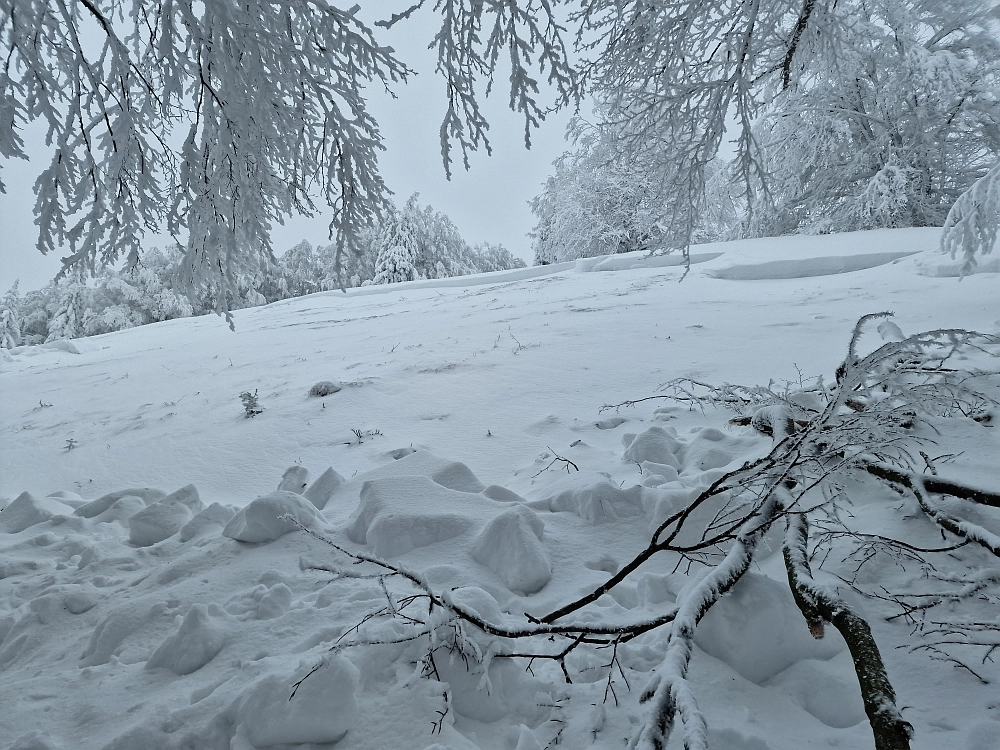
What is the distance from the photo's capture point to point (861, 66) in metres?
9.86

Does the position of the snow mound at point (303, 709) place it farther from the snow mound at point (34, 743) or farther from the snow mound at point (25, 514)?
the snow mound at point (25, 514)

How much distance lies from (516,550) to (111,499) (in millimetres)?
2234

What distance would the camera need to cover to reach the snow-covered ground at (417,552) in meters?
1.07

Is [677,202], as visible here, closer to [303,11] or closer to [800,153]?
[303,11]

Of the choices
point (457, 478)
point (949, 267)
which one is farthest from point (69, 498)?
point (949, 267)

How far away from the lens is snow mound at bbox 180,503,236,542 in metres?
2.16

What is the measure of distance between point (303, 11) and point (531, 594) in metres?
2.37

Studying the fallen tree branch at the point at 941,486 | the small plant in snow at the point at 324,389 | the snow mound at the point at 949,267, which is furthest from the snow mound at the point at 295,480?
the snow mound at the point at 949,267

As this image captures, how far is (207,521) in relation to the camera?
2232 millimetres

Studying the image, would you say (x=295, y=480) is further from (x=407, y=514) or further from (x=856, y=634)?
(x=856, y=634)

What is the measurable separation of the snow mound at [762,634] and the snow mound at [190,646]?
1.29m

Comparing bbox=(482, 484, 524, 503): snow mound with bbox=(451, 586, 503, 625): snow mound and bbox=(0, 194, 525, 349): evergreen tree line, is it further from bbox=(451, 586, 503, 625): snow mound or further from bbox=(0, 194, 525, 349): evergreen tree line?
bbox=(0, 194, 525, 349): evergreen tree line

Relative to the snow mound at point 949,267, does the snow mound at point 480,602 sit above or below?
below

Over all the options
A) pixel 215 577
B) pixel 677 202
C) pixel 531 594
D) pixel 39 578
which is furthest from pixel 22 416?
pixel 677 202
